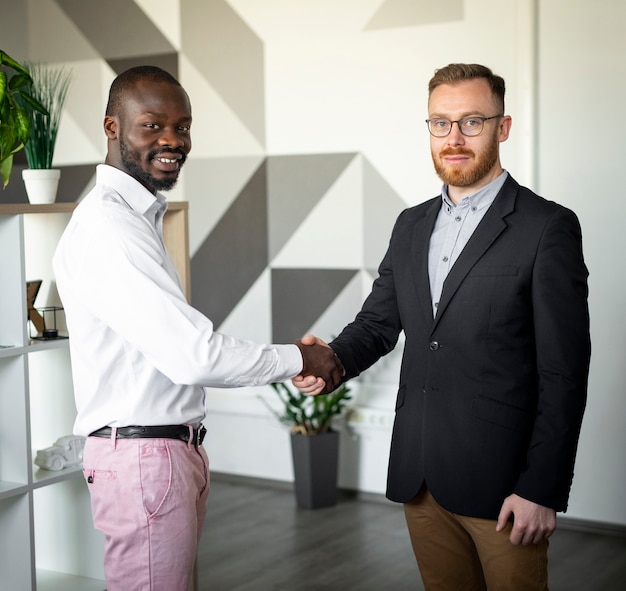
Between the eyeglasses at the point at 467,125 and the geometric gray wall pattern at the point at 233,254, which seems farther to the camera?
the geometric gray wall pattern at the point at 233,254

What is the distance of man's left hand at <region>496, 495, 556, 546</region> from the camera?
6.65 ft

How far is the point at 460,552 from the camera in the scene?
7.48ft

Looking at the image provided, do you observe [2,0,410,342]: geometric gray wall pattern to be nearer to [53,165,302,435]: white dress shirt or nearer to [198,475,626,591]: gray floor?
[198,475,626,591]: gray floor

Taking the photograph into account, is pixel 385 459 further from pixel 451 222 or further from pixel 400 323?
pixel 451 222

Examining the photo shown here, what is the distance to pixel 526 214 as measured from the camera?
2.13 meters

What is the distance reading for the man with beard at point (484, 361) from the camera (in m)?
2.04

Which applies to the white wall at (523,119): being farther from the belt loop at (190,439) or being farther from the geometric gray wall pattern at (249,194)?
the belt loop at (190,439)

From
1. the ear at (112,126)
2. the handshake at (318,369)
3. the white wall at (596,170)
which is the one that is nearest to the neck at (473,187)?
the handshake at (318,369)

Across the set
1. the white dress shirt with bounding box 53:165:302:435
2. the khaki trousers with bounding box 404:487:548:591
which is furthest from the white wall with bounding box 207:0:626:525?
the white dress shirt with bounding box 53:165:302:435

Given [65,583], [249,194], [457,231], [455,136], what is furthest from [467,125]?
[249,194]

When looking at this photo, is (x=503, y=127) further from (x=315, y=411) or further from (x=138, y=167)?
(x=315, y=411)

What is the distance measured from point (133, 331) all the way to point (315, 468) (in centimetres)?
277

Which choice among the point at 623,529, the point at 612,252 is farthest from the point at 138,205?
the point at 623,529

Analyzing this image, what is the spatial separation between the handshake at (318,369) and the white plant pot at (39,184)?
109 cm
